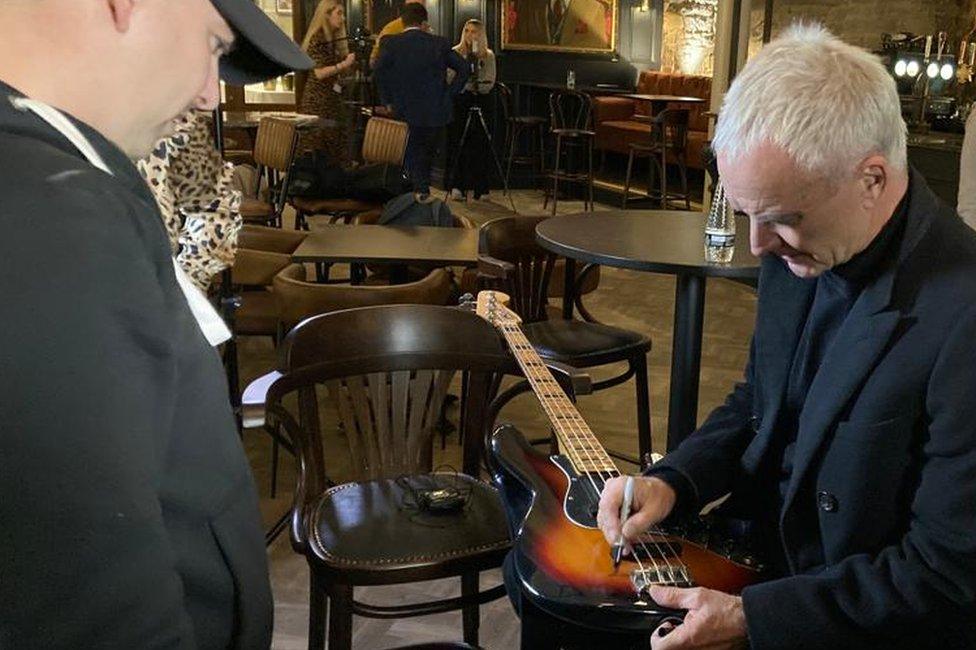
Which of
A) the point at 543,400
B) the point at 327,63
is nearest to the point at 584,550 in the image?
the point at 543,400

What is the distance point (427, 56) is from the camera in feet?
23.9

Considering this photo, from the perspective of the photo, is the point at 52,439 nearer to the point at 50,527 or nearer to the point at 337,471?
the point at 50,527

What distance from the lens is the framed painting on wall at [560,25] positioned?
34.4 feet

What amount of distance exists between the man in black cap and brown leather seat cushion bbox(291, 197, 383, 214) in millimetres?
4816

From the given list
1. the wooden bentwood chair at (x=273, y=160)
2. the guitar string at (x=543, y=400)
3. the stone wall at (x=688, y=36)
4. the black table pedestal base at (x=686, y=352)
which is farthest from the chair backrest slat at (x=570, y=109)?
the guitar string at (x=543, y=400)

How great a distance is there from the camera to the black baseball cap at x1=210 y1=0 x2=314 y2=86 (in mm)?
784

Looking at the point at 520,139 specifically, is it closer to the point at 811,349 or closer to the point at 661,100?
the point at 661,100

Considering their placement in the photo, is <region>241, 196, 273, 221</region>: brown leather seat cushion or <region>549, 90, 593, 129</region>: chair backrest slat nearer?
<region>241, 196, 273, 221</region>: brown leather seat cushion

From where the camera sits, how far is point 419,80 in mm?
7375

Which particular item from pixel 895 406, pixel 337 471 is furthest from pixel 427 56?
pixel 895 406

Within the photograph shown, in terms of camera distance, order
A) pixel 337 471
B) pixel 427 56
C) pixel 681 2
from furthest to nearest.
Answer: pixel 681 2 → pixel 427 56 → pixel 337 471

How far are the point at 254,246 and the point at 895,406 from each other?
332cm

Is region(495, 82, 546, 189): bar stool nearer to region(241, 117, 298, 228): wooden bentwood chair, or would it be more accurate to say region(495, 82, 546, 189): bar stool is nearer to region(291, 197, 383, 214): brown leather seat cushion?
region(241, 117, 298, 228): wooden bentwood chair

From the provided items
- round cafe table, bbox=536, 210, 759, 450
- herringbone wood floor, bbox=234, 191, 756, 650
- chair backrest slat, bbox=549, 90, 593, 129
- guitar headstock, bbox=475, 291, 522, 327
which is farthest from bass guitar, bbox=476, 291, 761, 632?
chair backrest slat, bbox=549, 90, 593, 129
